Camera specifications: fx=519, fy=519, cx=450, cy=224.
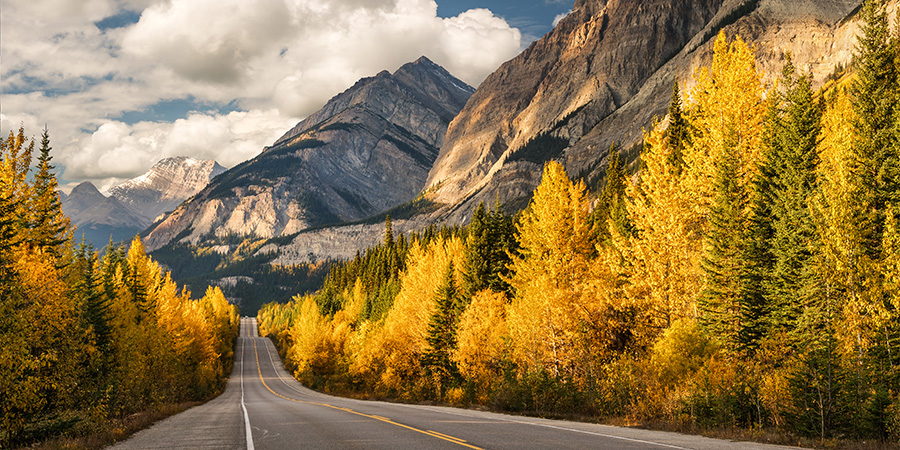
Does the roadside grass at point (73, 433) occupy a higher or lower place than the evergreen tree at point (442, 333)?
lower

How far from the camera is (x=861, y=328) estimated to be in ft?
59.8

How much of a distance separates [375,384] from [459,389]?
66.7 feet

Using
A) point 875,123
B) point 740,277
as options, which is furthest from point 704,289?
point 875,123

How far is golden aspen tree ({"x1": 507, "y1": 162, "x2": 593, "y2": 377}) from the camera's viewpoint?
89.8 feet

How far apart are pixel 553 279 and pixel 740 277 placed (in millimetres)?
9612

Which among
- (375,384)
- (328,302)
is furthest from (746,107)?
(328,302)

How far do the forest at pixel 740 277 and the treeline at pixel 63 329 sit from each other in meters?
19.7

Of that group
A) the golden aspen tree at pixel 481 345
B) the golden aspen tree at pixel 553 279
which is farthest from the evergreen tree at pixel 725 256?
the golden aspen tree at pixel 481 345

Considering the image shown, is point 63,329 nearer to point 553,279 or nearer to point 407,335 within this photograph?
point 553,279

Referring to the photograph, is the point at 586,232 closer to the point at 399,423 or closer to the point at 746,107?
the point at 746,107

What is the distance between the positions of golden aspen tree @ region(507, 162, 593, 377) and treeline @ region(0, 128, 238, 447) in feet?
64.1

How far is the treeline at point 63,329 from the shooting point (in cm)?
1733

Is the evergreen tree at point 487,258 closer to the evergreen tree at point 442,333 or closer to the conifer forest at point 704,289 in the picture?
the evergreen tree at point 442,333

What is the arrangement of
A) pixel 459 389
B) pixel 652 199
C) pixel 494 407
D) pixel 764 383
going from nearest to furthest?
1. pixel 764 383
2. pixel 652 199
3. pixel 494 407
4. pixel 459 389
